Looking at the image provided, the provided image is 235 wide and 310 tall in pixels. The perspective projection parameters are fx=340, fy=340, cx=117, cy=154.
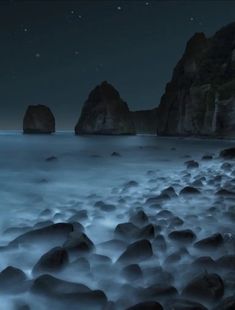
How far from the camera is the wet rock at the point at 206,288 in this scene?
306cm

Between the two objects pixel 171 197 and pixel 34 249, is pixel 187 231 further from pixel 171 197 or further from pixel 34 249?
pixel 171 197

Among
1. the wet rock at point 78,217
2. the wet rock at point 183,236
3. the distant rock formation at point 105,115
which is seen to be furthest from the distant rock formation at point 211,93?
the wet rock at point 183,236

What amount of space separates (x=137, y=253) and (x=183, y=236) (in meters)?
0.90

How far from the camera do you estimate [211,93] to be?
72.7 meters

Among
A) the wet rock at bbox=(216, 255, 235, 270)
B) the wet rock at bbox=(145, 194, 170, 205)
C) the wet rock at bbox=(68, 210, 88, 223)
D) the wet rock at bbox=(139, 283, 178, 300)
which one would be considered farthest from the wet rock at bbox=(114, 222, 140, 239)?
the wet rock at bbox=(145, 194, 170, 205)

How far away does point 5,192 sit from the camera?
370 inches

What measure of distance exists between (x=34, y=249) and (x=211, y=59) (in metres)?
90.9

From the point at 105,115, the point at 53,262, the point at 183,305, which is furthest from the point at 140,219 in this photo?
the point at 105,115

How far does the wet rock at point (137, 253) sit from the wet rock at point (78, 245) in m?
0.48

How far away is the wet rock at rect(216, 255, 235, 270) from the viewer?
3.67 meters

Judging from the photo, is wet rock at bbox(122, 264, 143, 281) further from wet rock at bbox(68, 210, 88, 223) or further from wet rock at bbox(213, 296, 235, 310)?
wet rock at bbox(68, 210, 88, 223)

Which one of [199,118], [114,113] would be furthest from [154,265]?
[114,113]

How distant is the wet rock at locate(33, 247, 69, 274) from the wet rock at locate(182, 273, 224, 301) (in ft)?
4.45

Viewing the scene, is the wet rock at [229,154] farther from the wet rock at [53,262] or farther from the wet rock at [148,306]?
the wet rock at [148,306]
